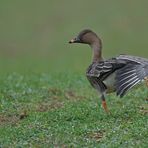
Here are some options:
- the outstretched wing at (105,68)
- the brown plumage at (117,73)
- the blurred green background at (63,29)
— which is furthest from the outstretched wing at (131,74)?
the blurred green background at (63,29)

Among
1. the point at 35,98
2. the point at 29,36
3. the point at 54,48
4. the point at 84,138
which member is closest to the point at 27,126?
the point at 84,138

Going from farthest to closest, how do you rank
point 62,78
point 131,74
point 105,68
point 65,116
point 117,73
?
point 62,78 < point 65,116 < point 105,68 < point 117,73 < point 131,74

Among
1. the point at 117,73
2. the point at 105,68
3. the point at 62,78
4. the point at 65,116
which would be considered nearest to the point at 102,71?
the point at 105,68

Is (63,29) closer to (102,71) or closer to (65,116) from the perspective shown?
(65,116)

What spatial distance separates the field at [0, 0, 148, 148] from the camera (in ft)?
35.4

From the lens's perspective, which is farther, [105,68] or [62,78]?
[62,78]

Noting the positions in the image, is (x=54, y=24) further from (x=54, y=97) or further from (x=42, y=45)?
(x=54, y=97)

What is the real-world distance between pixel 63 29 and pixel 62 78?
15.1 metres

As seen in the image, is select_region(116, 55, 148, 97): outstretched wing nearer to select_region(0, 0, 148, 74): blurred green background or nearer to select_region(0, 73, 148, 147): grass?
select_region(0, 73, 148, 147): grass

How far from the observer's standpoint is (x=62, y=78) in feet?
59.9

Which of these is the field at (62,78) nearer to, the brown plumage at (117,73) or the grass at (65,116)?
the grass at (65,116)

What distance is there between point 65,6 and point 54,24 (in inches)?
90.6

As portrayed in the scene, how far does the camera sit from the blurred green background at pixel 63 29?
95.6 feet

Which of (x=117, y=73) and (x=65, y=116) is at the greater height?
(x=117, y=73)
